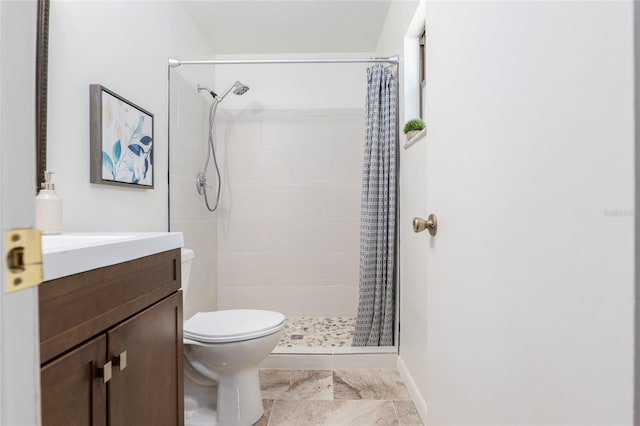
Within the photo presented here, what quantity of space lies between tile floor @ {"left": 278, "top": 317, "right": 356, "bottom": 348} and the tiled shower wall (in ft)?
0.28

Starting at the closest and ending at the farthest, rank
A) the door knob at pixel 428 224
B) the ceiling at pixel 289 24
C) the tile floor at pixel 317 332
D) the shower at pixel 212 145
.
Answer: the door knob at pixel 428 224 < the ceiling at pixel 289 24 < the tile floor at pixel 317 332 < the shower at pixel 212 145

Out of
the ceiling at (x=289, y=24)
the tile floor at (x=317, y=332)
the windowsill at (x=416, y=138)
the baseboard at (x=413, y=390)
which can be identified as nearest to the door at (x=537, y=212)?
the windowsill at (x=416, y=138)

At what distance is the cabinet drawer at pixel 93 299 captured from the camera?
0.60 meters

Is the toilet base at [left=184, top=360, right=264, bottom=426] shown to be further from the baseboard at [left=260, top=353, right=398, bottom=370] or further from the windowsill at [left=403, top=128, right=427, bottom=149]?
the windowsill at [left=403, top=128, right=427, bottom=149]

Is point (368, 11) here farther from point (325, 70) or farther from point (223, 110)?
point (223, 110)

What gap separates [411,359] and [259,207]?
1.71 metres

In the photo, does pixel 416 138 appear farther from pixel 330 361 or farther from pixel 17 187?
pixel 17 187

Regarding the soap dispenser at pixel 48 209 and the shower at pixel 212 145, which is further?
the shower at pixel 212 145

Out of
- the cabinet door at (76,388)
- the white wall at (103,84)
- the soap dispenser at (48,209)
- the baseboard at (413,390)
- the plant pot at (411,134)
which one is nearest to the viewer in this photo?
the cabinet door at (76,388)

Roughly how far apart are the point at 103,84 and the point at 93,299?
1.10m

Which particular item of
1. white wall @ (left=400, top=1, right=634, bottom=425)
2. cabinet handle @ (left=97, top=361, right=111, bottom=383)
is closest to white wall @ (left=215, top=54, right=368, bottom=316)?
white wall @ (left=400, top=1, right=634, bottom=425)

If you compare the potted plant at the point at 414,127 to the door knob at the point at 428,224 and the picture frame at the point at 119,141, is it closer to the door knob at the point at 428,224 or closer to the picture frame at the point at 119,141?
the door knob at the point at 428,224

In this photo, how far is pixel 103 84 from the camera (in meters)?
1.43

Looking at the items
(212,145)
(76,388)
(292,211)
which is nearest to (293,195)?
(292,211)
